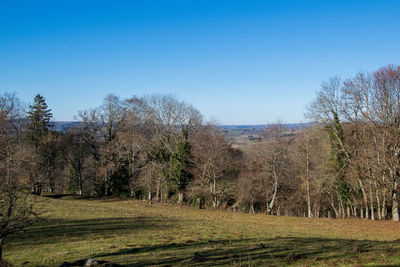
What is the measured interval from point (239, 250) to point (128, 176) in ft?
137

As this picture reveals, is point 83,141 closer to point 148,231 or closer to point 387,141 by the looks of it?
point 148,231

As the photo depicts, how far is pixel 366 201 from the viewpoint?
32250mm

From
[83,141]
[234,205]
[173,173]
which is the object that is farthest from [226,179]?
A: [83,141]

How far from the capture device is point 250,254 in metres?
12.5

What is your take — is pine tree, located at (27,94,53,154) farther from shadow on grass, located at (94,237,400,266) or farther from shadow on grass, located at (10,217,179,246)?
shadow on grass, located at (94,237,400,266)

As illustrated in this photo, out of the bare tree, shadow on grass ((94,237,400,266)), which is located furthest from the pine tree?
shadow on grass ((94,237,400,266))

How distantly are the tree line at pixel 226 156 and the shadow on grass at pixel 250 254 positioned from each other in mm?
17649

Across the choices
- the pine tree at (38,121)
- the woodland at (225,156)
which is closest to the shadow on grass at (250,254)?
the woodland at (225,156)

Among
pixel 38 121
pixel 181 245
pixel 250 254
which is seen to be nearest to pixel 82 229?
pixel 181 245

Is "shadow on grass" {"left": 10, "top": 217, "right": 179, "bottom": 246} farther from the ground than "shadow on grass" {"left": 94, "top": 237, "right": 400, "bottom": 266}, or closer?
closer

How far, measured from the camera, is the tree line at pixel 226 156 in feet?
94.2

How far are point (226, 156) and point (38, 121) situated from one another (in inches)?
1416

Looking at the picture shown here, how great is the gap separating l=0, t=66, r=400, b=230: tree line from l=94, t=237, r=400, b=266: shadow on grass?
1765cm

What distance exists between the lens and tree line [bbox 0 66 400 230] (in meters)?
28.7
